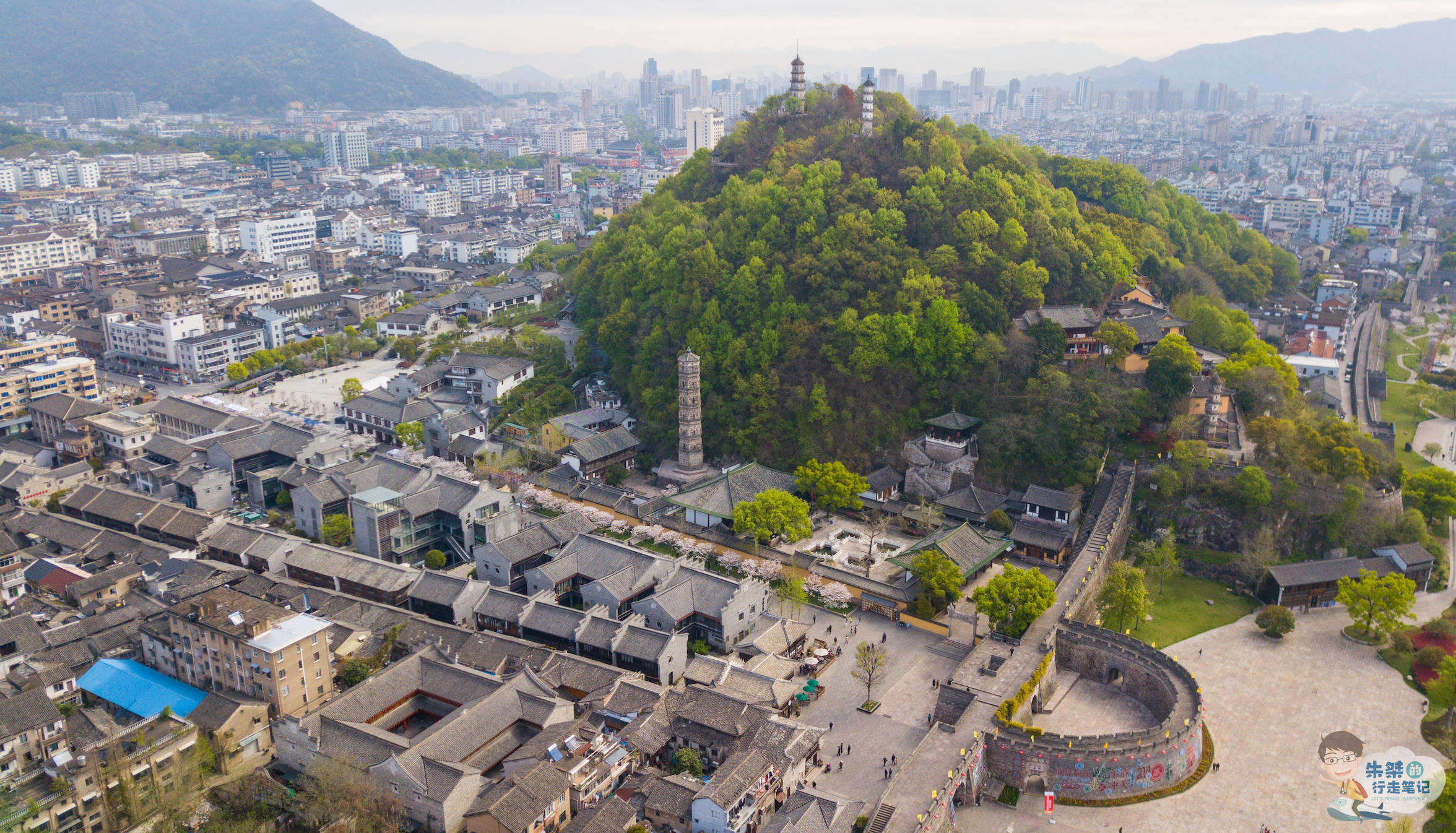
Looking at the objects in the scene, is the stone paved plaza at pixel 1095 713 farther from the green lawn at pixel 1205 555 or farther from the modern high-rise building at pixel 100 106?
the modern high-rise building at pixel 100 106

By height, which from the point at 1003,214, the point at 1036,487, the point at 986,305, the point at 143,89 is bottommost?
the point at 1036,487

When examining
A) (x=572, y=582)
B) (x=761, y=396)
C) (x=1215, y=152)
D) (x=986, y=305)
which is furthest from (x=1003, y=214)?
(x=1215, y=152)

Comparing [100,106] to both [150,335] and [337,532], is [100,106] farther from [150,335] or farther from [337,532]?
[337,532]

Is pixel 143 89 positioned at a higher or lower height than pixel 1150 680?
higher

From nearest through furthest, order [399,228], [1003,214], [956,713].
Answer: [956,713] < [1003,214] < [399,228]

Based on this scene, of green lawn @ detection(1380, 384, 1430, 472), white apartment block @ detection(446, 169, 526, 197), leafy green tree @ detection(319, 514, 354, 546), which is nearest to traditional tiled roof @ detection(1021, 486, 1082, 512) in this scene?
green lawn @ detection(1380, 384, 1430, 472)

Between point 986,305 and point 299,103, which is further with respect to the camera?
point 299,103

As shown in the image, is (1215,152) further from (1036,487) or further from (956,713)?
(956,713)

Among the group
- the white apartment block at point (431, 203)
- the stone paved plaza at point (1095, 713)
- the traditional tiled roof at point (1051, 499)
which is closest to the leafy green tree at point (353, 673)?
the stone paved plaza at point (1095, 713)

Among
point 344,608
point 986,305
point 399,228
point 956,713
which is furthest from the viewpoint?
point 399,228

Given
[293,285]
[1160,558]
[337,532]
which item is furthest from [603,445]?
[293,285]
